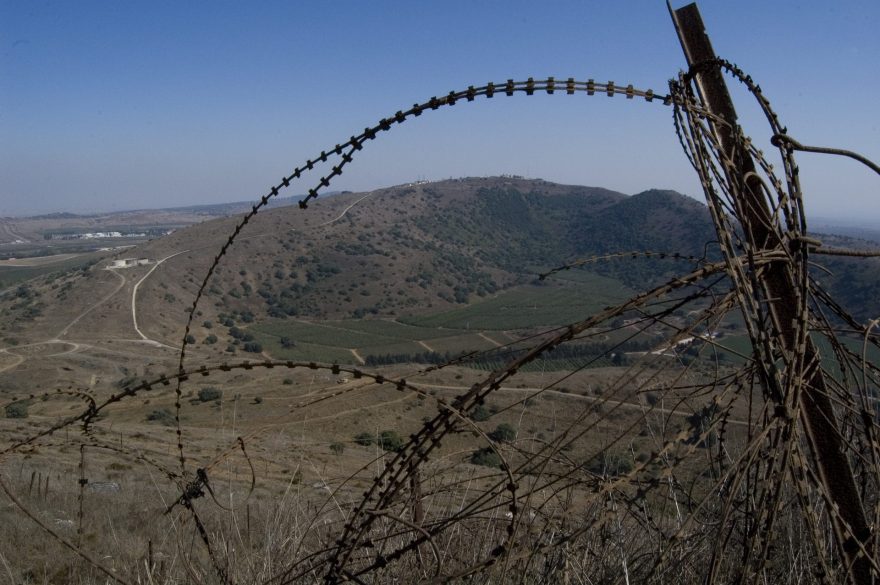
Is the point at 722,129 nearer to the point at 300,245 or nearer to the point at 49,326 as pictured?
the point at 49,326

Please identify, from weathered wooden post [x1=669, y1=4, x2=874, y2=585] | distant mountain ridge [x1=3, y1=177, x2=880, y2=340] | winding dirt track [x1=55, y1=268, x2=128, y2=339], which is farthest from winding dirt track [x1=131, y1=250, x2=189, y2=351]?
weathered wooden post [x1=669, y1=4, x2=874, y2=585]

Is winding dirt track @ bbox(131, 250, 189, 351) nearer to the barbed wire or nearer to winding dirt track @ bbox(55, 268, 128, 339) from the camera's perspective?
winding dirt track @ bbox(55, 268, 128, 339)

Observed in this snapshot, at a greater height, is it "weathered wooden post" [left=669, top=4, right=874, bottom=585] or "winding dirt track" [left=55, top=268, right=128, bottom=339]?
"weathered wooden post" [left=669, top=4, right=874, bottom=585]

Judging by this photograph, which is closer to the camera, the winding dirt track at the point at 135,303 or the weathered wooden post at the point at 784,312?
the weathered wooden post at the point at 784,312

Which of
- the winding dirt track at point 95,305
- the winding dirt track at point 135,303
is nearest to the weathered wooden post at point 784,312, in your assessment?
the winding dirt track at point 135,303

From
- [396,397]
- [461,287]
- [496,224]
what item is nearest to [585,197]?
[496,224]

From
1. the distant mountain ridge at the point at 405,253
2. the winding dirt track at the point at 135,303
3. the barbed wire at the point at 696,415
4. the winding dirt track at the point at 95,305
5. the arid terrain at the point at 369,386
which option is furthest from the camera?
the distant mountain ridge at the point at 405,253

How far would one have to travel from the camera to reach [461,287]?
90.8 metres

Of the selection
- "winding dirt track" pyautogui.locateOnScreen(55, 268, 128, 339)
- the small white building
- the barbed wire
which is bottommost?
"winding dirt track" pyautogui.locateOnScreen(55, 268, 128, 339)

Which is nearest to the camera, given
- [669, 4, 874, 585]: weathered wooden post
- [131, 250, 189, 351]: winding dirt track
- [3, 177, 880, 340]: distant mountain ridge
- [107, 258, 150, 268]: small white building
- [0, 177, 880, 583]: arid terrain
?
[669, 4, 874, 585]: weathered wooden post

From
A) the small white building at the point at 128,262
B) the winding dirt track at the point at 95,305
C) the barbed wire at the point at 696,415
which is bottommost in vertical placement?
the winding dirt track at the point at 95,305

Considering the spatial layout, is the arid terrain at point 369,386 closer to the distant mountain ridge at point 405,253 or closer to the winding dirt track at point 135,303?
the winding dirt track at point 135,303

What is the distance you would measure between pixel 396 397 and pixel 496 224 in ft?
342

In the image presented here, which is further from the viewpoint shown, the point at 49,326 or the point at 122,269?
the point at 122,269
